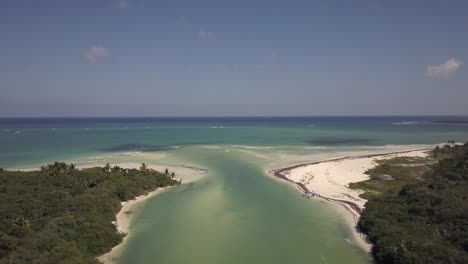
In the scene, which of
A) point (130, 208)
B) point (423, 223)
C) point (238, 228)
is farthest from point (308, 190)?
point (130, 208)

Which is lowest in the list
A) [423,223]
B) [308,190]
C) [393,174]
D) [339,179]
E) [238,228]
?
[238,228]

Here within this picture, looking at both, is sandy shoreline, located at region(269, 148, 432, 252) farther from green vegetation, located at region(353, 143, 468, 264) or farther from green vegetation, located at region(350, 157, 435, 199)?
green vegetation, located at region(353, 143, 468, 264)

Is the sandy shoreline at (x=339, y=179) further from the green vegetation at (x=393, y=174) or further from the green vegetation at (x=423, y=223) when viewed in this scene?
the green vegetation at (x=423, y=223)

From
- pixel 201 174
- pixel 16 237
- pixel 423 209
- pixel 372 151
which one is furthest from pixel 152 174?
pixel 372 151

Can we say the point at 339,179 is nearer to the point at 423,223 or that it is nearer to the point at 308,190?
the point at 308,190

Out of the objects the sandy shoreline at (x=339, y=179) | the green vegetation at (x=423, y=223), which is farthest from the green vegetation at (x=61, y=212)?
the green vegetation at (x=423, y=223)

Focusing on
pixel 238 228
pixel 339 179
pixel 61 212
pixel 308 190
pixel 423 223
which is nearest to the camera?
pixel 423 223

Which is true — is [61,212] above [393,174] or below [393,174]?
below

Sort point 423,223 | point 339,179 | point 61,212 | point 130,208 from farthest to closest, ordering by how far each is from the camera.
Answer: point 339,179 < point 130,208 < point 61,212 < point 423,223
